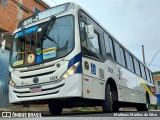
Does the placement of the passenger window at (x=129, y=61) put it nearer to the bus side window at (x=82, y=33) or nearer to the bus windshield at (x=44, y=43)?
the bus side window at (x=82, y=33)

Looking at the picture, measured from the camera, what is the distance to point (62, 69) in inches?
279

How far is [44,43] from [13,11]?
9.64 meters

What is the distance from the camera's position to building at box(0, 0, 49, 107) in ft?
45.4

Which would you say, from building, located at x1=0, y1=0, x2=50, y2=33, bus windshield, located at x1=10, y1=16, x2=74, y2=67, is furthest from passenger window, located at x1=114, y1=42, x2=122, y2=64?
building, located at x1=0, y1=0, x2=50, y2=33

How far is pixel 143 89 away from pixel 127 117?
9469 mm

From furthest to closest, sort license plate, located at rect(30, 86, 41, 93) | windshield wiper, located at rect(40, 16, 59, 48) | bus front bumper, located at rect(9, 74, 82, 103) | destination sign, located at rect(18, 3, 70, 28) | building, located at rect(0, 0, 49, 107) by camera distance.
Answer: building, located at rect(0, 0, 49, 107) < destination sign, located at rect(18, 3, 70, 28) < windshield wiper, located at rect(40, 16, 59, 48) < license plate, located at rect(30, 86, 41, 93) < bus front bumper, located at rect(9, 74, 82, 103)

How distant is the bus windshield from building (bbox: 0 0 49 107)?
461 centimetres

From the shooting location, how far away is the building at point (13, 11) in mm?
15500

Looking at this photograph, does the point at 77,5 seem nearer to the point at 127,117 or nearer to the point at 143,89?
the point at 127,117

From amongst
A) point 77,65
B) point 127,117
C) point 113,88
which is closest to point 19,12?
point 113,88

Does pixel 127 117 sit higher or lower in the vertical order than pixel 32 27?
lower

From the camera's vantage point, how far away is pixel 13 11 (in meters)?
16.5

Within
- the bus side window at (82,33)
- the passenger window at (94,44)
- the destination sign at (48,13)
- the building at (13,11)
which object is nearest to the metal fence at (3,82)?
the building at (13,11)

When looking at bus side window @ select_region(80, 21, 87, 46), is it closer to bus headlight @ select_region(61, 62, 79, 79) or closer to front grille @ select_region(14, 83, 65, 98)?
bus headlight @ select_region(61, 62, 79, 79)
